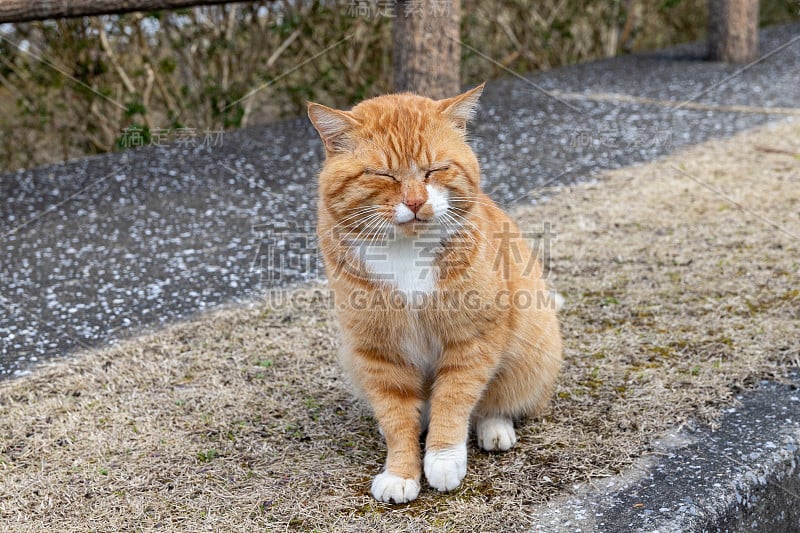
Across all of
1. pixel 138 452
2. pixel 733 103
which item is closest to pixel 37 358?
pixel 138 452

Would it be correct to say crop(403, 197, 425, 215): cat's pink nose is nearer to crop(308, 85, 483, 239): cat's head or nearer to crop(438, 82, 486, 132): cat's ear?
crop(308, 85, 483, 239): cat's head

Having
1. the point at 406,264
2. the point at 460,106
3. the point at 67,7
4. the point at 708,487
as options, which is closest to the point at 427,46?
the point at 67,7

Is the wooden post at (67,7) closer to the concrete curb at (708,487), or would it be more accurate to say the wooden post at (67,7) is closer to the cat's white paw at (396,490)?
the cat's white paw at (396,490)

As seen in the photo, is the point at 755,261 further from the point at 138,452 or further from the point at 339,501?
the point at 138,452

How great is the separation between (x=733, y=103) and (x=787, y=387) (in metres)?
3.71

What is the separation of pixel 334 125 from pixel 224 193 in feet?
8.03

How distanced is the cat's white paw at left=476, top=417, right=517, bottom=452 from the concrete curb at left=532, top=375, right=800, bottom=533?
0.80 feet

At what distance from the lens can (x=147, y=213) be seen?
3986 mm

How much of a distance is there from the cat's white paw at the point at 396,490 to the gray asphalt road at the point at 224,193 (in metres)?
1.38

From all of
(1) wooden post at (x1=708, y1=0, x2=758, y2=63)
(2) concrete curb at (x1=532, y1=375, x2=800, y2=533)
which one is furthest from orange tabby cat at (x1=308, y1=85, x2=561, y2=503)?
(1) wooden post at (x1=708, y1=0, x2=758, y2=63)

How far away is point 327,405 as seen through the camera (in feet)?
7.73

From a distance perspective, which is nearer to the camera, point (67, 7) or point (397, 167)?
point (397, 167)

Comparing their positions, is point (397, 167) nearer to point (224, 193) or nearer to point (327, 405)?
point (327, 405)

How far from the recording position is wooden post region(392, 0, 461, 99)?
3.76 meters
